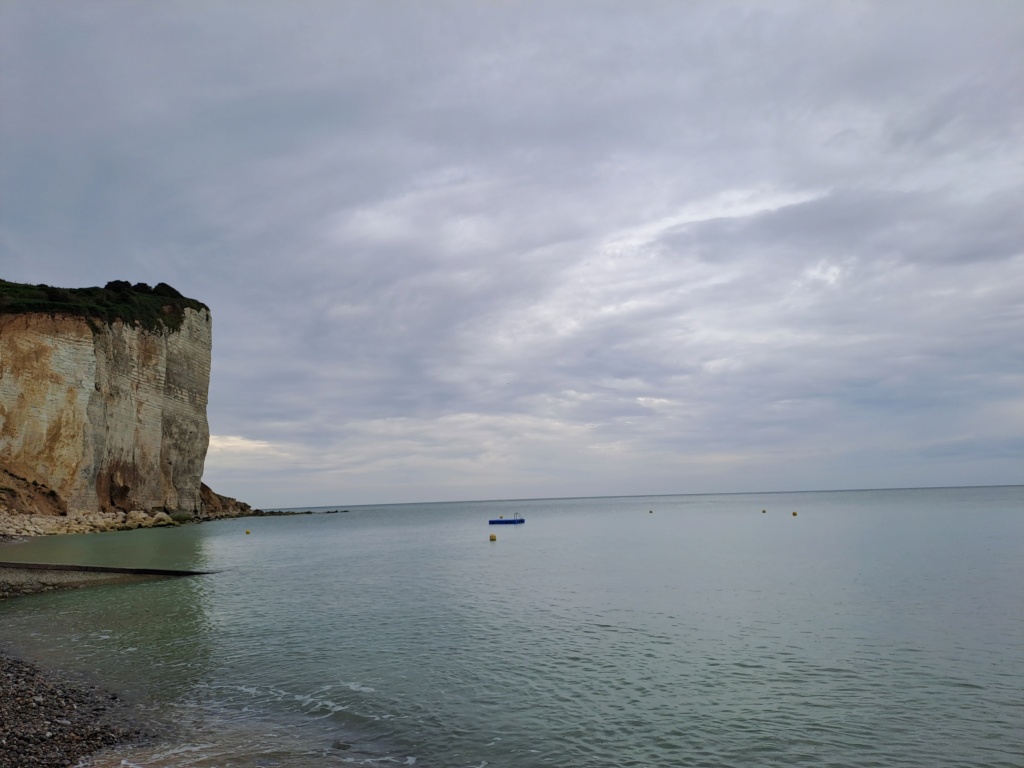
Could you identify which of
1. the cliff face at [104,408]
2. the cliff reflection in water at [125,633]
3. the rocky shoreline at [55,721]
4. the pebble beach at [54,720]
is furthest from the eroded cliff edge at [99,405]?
the rocky shoreline at [55,721]

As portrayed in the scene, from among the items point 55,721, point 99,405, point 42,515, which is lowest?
point 55,721

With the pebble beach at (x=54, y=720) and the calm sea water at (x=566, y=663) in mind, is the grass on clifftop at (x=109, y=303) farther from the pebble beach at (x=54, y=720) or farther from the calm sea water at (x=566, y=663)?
the pebble beach at (x=54, y=720)

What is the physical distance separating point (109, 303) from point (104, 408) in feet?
35.6

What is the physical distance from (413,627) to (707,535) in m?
40.1

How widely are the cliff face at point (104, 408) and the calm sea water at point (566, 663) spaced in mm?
31385

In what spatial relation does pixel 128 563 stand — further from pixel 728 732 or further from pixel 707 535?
pixel 707 535

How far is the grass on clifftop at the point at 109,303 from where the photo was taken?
50625mm

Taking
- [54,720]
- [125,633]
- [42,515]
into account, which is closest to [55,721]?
[54,720]

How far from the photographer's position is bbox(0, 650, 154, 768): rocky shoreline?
7652mm

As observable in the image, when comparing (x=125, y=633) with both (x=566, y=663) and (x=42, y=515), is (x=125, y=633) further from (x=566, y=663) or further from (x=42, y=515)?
(x=42, y=515)

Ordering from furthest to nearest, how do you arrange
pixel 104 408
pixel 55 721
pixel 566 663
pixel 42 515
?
pixel 104 408, pixel 42 515, pixel 566 663, pixel 55 721

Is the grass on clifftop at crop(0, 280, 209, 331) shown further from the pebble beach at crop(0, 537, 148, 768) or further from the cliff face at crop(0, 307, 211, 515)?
the pebble beach at crop(0, 537, 148, 768)

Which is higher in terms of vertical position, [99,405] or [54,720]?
[99,405]

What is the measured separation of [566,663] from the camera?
13070mm
